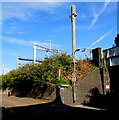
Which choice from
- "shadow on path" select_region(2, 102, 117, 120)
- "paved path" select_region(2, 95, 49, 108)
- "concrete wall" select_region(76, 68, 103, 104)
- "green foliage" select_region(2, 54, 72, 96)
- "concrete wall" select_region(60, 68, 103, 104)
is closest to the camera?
"shadow on path" select_region(2, 102, 117, 120)

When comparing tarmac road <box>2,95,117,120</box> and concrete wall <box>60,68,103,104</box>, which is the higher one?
concrete wall <box>60,68,103,104</box>

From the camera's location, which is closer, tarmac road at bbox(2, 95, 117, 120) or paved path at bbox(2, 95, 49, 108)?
tarmac road at bbox(2, 95, 117, 120)

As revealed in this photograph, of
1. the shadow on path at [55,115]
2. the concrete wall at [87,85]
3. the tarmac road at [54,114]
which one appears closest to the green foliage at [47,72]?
the concrete wall at [87,85]

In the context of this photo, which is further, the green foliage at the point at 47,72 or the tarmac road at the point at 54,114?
the green foliage at the point at 47,72

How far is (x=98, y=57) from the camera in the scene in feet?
78.4

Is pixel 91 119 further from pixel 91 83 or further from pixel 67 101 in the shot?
pixel 91 83

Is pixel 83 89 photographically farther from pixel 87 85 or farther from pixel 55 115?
pixel 55 115

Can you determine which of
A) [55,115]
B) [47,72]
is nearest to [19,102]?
[47,72]

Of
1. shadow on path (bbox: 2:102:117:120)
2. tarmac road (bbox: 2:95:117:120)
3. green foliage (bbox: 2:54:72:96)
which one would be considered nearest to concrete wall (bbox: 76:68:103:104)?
green foliage (bbox: 2:54:72:96)

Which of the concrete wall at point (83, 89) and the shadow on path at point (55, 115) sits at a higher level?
the concrete wall at point (83, 89)

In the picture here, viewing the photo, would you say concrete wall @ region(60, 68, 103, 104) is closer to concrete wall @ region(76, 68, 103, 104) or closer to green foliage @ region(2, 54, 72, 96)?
concrete wall @ region(76, 68, 103, 104)

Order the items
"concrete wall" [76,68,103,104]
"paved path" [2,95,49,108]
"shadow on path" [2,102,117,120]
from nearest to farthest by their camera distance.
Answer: "shadow on path" [2,102,117,120] < "paved path" [2,95,49,108] < "concrete wall" [76,68,103,104]

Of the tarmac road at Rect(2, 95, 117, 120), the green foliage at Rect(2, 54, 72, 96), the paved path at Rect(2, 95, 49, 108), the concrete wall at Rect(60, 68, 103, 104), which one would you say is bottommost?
the paved path at Rect(2, 95, 49, 108)

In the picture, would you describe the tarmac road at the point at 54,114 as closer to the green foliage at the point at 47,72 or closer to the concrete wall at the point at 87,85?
the concrete wall at the point at 87,85
